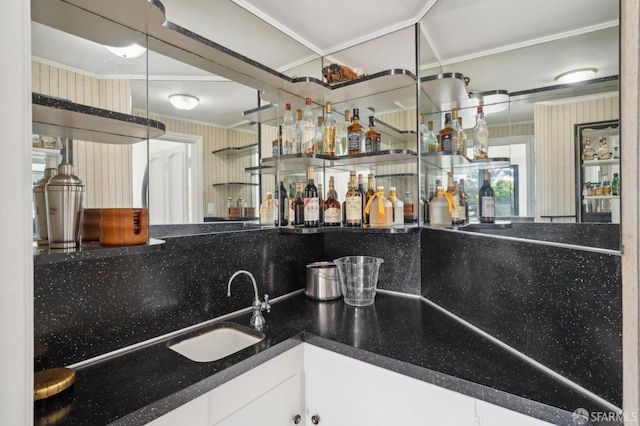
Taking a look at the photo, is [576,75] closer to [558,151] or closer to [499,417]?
[558,151]

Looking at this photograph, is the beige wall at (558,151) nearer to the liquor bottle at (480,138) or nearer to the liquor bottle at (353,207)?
the liquor bottle at (480,138)

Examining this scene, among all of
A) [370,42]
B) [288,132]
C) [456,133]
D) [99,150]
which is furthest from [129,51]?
[456,133]

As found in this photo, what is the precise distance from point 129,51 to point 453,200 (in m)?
1.40

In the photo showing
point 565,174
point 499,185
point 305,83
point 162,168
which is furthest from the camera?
point 305,83

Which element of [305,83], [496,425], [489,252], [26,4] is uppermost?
[305,83]

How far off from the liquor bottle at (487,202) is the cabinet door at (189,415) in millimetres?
1107

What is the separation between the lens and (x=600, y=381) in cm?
75

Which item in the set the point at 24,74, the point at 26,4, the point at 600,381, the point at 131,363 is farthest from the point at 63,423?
the point at 600,381

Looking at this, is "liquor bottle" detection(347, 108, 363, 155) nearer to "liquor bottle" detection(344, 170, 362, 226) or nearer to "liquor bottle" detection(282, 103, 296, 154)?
"liquor bottle" detection(344, 170, 362, 226)

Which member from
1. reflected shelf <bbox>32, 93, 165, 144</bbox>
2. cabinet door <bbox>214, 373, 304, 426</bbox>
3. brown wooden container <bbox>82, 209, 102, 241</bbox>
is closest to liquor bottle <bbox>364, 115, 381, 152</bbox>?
reflected shelf <bbox>32, 93, 165, 144</bbox>

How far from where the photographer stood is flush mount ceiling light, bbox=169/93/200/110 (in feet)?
4.34

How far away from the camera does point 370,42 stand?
5.86 ft

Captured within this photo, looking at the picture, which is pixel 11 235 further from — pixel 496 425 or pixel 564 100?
pixel 564 100

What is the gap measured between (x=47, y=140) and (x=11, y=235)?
0.63 m
